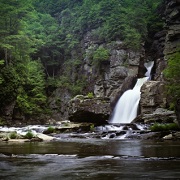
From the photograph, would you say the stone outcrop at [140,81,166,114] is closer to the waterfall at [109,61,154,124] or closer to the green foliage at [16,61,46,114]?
the waterfall at [109,61,154,124]

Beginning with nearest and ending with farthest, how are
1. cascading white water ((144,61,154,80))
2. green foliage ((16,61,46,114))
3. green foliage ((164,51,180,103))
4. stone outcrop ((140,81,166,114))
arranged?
green foliage ((164,51,180,103)), stone outcrop ((140,81,166,114)), cascading white water ((144,61,154,80)), green foliage ((16,61,46,114))

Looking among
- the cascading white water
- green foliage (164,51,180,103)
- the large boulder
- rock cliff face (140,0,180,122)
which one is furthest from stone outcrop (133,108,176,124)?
the cascading white water

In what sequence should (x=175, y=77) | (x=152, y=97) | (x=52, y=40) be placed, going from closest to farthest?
(x=175, y=77) < (x=152, y=97) < (x=52, y=40)

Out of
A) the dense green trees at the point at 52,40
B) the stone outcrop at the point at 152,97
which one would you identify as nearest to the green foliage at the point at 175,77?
the stone outcrop at the point at 152,97

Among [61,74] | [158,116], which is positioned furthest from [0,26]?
[158,116]

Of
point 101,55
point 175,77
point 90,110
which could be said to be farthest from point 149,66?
point 175,77

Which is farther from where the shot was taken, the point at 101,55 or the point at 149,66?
the point at 101,55

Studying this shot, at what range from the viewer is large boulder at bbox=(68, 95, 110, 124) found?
99.8ft

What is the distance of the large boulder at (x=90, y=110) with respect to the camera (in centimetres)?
3041

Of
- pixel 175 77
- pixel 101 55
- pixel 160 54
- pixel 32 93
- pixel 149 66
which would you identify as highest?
pixel 101 55

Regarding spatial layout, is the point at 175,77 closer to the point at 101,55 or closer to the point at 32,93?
the point at 101,55

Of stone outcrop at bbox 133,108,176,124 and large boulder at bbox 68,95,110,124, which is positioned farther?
large boulder at bbox 68,95,110,124

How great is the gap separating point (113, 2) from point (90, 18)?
219 inches

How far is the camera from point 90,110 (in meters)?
30.3
